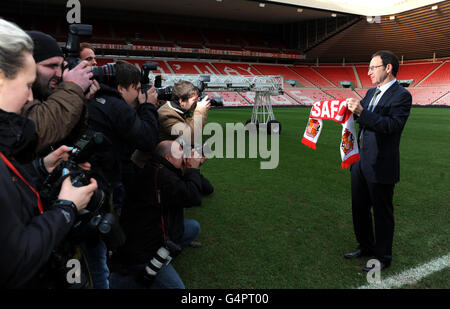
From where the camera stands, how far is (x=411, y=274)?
2.75m

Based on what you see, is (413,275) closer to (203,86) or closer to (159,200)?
(159,200)

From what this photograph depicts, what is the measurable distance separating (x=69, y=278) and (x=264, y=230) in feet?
8.84

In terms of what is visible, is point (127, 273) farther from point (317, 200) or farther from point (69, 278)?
point (317, 200)

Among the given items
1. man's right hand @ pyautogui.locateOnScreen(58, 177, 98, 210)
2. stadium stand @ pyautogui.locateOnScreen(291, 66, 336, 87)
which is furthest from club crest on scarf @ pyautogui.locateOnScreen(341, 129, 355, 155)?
stadium stand @ pyautogui.locateOnScreen(291, 66, 336, 87)

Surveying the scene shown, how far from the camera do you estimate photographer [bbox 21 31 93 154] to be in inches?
58.8

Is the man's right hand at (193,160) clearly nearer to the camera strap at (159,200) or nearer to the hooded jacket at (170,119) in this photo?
the camera strap at (159,200)

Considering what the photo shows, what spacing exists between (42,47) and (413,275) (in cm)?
333

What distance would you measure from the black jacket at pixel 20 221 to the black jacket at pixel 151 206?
100 cm

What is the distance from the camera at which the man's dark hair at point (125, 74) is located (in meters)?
2.35

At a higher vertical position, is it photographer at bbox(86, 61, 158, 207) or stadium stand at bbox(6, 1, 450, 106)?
stadium stand at bbox(6, 1, 450, 106)

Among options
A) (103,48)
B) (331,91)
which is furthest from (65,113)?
(331,91)

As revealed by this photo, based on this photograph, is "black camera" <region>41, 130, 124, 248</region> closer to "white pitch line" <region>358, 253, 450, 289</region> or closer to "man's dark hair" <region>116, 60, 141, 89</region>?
"man's dark hair" <region>116, 60, 141, 89</region>

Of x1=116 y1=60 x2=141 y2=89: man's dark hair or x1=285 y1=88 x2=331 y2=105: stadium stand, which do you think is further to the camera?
x1=285 y1=88 x2=331 y2=105: stadium stand

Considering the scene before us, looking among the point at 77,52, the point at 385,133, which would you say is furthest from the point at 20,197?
the point at 385,133
